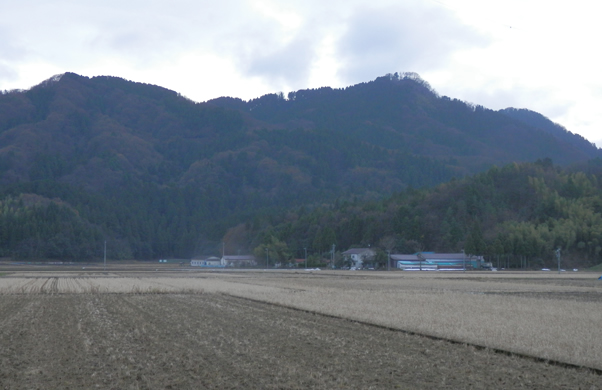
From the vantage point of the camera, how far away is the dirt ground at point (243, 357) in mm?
A: 11047

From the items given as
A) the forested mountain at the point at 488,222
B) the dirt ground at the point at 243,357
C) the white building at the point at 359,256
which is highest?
the forested mountain at the point at 488,222

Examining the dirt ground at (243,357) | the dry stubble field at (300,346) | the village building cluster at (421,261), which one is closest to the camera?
the dirt ground at (243,357)

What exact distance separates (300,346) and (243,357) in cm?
206

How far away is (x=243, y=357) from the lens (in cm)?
1328

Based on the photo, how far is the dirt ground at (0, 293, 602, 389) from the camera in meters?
11.0

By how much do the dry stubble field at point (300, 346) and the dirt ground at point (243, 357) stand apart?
1.2 inches

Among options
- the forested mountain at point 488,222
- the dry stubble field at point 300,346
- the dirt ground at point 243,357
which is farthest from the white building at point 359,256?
the dirt ground at point 243,357

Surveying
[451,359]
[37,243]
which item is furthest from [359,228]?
[451,359]

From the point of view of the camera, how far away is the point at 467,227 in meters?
115

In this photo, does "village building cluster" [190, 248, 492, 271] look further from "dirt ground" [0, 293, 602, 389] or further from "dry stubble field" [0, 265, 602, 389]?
"dirt ground" [0, 293, 602, 389]

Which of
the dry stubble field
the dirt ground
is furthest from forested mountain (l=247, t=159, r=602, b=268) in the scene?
the dirt ground

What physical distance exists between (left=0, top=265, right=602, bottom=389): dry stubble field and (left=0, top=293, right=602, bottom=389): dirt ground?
3 cm

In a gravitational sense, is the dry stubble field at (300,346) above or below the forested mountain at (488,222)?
below

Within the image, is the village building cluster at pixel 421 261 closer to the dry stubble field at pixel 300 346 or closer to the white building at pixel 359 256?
the white building at pixel 359 256
